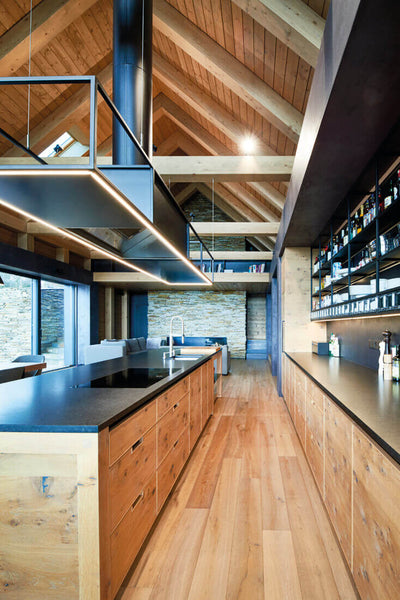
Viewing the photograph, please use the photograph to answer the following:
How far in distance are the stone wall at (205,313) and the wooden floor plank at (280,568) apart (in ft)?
34.2

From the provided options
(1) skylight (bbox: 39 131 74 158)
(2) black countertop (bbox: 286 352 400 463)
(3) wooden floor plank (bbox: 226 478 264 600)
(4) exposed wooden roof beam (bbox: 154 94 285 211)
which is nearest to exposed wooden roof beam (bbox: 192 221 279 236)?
(4) exposed wooden roof beam (bbox: 154 94 285 211)

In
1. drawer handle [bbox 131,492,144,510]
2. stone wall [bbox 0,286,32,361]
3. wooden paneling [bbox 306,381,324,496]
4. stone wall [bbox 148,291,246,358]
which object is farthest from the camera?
stone wall [bbox 148,291,246,358]

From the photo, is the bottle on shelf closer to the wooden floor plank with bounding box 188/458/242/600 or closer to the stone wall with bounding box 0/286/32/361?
the wooden floor plank with bounding box 188/458/242/600

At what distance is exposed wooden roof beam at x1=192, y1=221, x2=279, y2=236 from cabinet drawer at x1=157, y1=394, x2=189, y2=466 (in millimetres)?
4633

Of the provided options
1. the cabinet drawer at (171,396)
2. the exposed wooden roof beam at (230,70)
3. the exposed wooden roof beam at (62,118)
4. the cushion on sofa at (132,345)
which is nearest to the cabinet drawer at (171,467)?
the cabinet drawer at (171,396)

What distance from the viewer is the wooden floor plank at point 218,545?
170 centimetres

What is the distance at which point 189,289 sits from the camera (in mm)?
12633

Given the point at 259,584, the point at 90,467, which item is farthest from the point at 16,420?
the point at 259,584

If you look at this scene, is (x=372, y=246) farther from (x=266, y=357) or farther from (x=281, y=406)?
(x=266, y=357)

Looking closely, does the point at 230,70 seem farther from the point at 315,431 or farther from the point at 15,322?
the point at 15,322

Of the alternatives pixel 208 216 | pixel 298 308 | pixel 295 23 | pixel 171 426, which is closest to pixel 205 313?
pixel 208 216

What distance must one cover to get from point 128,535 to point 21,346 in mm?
6888

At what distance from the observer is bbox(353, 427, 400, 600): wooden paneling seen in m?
1.17

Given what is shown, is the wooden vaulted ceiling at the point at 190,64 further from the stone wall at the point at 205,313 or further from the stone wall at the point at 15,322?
the stone wall at the point at 205,313
